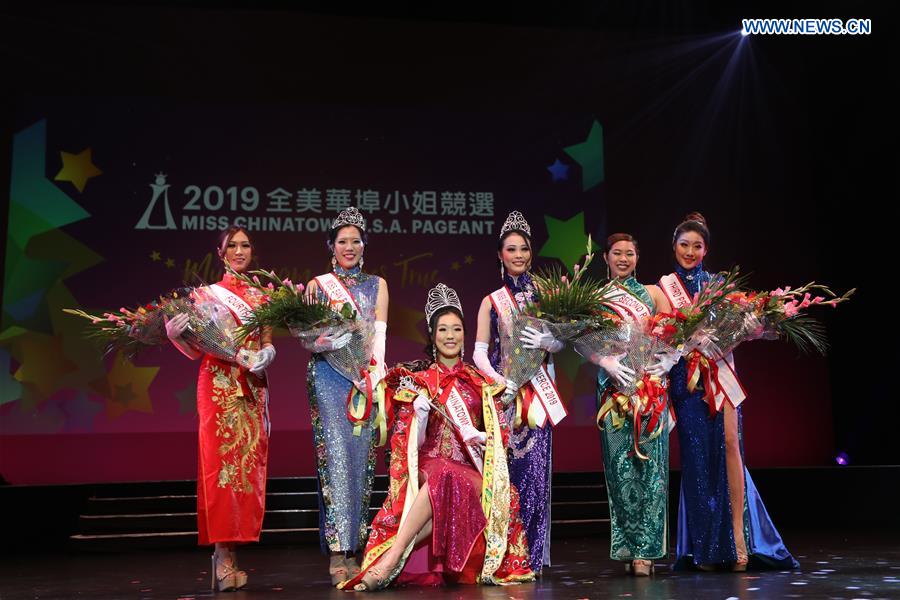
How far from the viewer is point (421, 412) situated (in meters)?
3.57

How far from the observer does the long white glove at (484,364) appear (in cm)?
372

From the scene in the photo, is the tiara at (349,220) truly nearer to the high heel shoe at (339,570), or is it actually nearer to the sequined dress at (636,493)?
the sequined dress at (636,493)

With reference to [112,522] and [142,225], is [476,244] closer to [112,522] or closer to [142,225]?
[142,225]

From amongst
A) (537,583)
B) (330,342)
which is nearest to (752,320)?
(537,583)

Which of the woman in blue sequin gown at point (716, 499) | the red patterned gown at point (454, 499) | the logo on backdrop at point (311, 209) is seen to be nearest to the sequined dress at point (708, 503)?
the woman in blue sequin gown at point (716, 499)

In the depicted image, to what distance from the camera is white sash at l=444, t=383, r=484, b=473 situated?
3.59 meters

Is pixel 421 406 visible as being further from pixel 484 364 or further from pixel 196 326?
pixel 196 326

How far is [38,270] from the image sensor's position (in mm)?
6387

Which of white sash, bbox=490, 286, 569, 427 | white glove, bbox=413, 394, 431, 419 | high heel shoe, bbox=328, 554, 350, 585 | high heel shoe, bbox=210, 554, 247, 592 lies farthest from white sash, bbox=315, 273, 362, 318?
high heel shoe, bbox=210, 554, 247, 592

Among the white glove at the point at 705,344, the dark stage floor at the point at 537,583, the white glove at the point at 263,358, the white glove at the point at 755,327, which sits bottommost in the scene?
the dark stage floor at the point at 537,583

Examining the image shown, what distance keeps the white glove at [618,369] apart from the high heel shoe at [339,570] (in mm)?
1246

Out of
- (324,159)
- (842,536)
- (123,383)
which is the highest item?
(324,159)

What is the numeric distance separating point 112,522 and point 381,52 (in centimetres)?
369

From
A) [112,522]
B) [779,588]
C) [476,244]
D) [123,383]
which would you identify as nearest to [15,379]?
[123,383]
